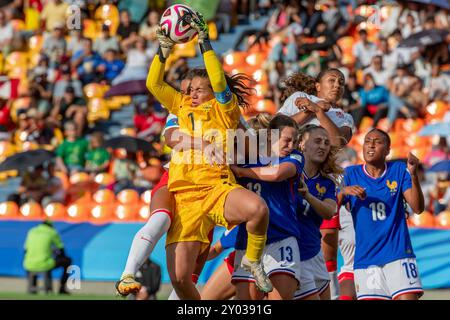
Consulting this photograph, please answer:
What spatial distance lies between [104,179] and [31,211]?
1.42m

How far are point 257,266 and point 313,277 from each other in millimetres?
967

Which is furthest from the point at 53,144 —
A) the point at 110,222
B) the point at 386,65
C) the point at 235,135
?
the point at 235,135

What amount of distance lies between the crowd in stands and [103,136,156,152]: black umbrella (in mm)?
280

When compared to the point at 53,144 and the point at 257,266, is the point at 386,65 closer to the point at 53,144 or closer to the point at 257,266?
the point at 53,144

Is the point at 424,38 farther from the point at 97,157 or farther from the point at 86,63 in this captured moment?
the point at 86,63

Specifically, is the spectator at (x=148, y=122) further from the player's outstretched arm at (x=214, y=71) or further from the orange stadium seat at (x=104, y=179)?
the player's outstretched arm at (x=214, y=71)

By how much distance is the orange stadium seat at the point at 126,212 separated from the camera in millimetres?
18156

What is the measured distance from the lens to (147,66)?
2186cm

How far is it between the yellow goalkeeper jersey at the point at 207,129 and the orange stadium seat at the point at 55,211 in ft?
33.9

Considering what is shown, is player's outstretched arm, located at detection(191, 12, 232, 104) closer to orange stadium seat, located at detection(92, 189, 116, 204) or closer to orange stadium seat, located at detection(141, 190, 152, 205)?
orange stadium seat, located at detection(141, 190, 152, 205)

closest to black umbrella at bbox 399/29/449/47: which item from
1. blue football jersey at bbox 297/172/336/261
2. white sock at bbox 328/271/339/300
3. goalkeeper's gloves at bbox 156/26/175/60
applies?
white sock at bbox 328/271/339/300

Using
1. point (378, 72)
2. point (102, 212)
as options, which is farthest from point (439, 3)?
point (102, 212)

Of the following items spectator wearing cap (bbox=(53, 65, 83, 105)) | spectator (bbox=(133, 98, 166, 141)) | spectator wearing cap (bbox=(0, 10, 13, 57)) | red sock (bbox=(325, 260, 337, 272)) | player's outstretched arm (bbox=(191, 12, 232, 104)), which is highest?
spectator wearing cap (bbox=(0, 10, 13, 57))

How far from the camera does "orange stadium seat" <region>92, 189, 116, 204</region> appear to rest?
18844mm
